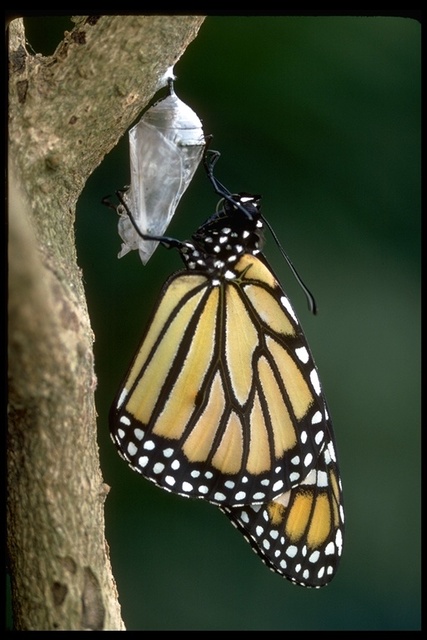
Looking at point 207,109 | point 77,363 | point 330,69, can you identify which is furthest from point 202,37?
point 77,363

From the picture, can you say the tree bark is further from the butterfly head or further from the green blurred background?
the green blurred background

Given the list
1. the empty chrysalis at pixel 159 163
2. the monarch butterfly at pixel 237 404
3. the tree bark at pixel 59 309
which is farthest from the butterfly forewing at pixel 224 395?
the tree bark at pixel 59 309

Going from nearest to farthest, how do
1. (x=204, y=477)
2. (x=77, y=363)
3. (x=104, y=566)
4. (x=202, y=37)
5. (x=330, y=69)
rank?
(x=77, y=363) → (x=104, y=566) → (x=204, y=477) → (x=202, y=37) → (x=330, y=69)

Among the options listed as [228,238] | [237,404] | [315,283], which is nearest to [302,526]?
[237,404]

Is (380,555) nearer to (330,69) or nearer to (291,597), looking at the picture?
(291,597)

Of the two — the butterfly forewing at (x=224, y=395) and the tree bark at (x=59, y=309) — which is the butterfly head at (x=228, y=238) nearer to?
the butterfly forewing at (x=224, y=395)

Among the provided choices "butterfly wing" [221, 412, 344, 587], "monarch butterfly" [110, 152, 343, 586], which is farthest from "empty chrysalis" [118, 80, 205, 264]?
"butterfly wing" [221, 412, 344, 587]
